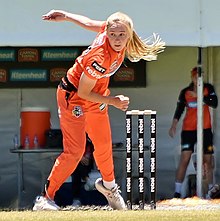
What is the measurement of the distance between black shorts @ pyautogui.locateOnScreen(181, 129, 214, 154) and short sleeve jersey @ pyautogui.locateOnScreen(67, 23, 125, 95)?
385 cm

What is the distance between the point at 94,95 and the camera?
6848mm

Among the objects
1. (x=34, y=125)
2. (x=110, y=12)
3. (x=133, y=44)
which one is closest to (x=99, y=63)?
(x=133, y=44)

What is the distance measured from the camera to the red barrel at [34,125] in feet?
34.9

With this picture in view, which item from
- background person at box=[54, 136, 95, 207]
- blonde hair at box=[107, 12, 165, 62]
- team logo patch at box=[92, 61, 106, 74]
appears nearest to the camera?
team logo patch at box=[92, 61, 106, 74]

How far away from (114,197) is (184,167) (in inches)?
135

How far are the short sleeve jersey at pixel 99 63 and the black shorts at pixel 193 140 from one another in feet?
12.6

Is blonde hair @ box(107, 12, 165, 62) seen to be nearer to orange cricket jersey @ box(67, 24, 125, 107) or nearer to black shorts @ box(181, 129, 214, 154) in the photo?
orange cricket jersey @ box(67, 24, 125, 107)

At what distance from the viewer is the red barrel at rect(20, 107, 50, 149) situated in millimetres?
10641

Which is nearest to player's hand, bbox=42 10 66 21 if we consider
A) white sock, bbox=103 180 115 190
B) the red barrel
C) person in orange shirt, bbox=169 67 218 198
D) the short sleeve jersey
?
the short sleeve jersey

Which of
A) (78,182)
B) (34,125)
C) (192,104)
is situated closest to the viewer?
(78,182)

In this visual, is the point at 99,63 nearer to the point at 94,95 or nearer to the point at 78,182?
the point at 94,95

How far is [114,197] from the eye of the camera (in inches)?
296

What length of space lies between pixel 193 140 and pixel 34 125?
202cm

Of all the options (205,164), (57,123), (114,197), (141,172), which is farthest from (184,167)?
(114,197)
